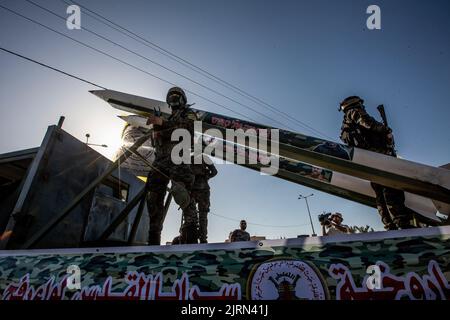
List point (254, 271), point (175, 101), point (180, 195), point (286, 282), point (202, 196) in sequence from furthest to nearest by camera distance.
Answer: point (202, 196)
point (175, 101)
point (180, 195)
point (254, 271)
point (286, 282)

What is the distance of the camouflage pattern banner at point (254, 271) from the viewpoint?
1.38 metres

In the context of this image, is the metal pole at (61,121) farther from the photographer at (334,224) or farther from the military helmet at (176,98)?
the photographer at (334,224)

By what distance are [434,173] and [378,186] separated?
2.96 feet

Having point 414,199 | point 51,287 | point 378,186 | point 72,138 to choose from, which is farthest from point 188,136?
point 414,199

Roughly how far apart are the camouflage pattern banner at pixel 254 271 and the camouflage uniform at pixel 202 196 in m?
2.59

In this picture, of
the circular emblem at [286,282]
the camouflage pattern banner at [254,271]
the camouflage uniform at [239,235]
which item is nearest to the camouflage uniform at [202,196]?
the camouflage uniform at [239,235]

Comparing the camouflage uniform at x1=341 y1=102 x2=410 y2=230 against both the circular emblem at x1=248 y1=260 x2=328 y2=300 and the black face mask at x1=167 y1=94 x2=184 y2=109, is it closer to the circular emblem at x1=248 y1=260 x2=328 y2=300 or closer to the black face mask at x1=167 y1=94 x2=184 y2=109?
the circular emblem at x1=248 y1=260 x2=328 y2=300

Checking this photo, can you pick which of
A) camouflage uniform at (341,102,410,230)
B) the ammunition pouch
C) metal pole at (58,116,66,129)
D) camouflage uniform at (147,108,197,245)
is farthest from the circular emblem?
metal pole at (58,116,66,129)

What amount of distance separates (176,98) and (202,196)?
1.91m

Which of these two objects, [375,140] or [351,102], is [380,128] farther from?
[351,102]

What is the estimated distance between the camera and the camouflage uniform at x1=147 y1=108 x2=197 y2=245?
10.5ft

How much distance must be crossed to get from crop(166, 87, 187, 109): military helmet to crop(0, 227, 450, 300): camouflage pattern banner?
2567mm

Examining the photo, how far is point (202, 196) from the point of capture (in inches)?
186

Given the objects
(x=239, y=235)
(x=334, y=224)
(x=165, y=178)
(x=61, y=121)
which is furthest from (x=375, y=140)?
(x=61, y=121)
